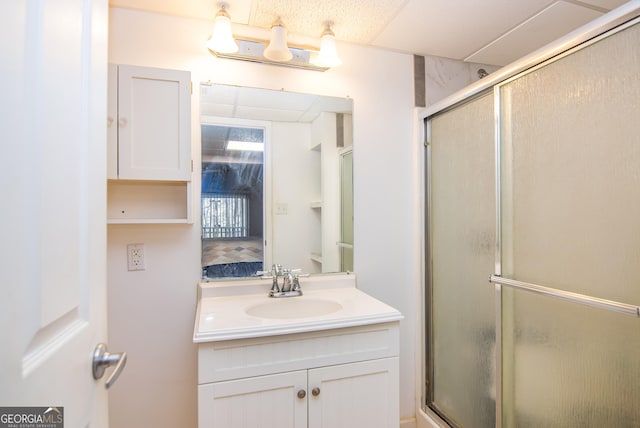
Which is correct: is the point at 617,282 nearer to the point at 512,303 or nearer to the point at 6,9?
the point at 512,303

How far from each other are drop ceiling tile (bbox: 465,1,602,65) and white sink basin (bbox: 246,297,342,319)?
5.29 feet

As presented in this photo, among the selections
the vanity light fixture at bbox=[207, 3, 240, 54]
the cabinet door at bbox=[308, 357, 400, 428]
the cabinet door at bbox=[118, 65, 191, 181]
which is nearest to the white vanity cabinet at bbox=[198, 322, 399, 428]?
the cabinet door at bbox=[308, 357, 400, 428]

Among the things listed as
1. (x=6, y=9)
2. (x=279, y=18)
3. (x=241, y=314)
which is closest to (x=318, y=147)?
(x=279, y=18)

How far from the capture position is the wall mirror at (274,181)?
154 cm

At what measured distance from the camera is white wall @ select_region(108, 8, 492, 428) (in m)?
1.42

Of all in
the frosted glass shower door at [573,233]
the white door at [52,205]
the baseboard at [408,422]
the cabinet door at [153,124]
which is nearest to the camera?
the white door at [52,205]

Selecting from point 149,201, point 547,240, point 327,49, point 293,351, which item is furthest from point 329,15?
point 293,351

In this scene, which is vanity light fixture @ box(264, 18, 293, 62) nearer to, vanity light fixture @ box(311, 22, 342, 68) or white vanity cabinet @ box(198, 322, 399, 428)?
vanity light fixture @ box(311, 22, 342, 68)

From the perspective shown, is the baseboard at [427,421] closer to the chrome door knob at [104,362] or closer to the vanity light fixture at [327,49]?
the chrome door knob at [104,362]

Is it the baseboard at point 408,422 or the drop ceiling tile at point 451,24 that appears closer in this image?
the drop ceiling tile at point 451,24

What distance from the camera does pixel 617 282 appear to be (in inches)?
38.3

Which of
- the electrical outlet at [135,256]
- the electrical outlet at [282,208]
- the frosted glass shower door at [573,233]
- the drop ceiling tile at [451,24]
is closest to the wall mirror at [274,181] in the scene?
the electrical outlet at [282,208]

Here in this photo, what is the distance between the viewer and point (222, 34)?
4.59ft

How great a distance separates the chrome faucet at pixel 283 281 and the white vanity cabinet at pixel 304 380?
388 mm
